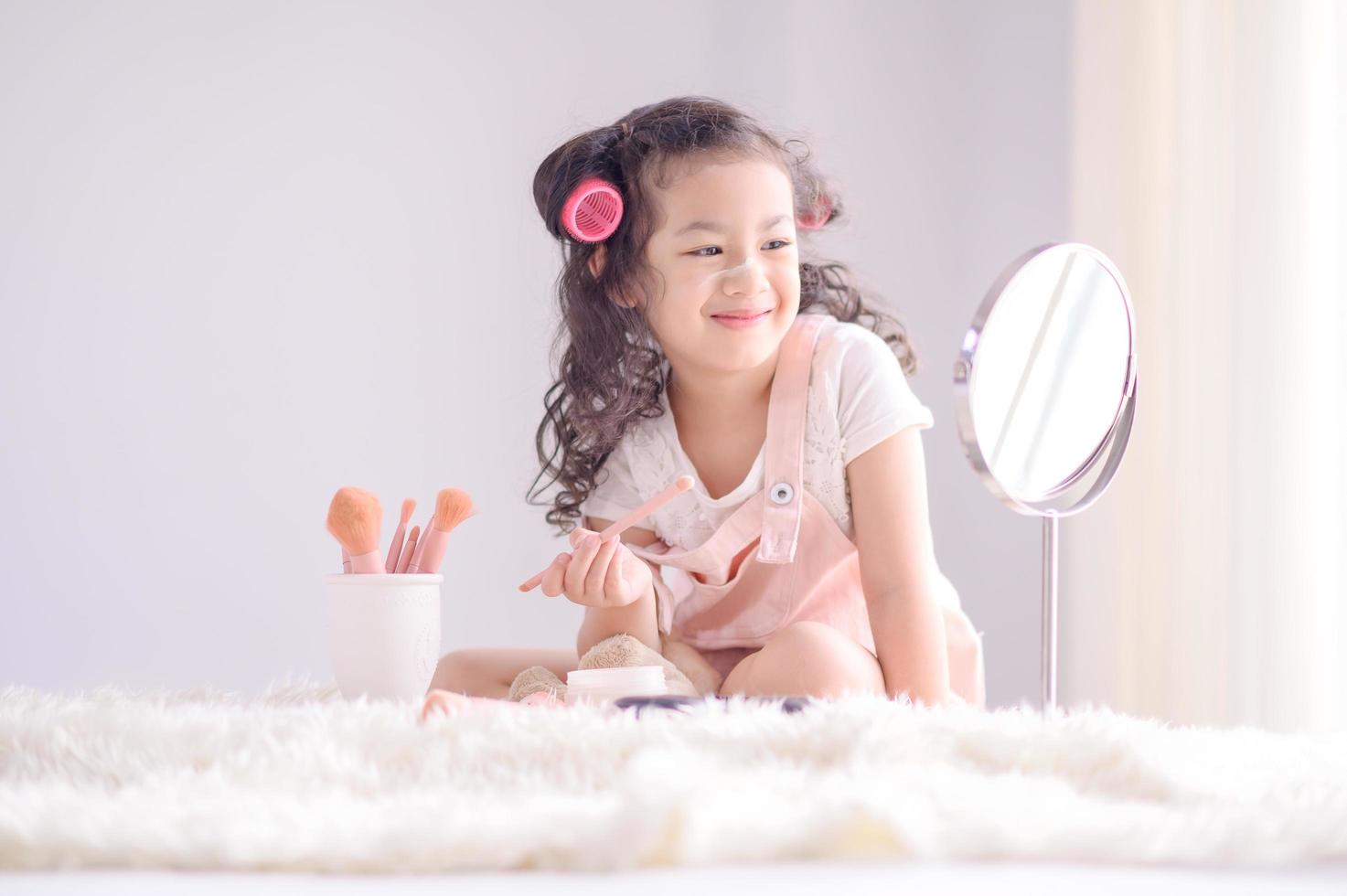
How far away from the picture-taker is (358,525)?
108cm

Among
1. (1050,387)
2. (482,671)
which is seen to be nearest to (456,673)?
(482,671)

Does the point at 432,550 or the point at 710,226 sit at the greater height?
the point at 710,226

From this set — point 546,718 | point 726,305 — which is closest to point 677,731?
point 546,718

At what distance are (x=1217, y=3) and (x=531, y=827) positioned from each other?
184 centimetres

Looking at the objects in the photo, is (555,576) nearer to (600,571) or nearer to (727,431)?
(600,571)

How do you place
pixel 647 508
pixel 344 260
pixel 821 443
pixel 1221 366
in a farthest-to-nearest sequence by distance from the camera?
pixel 344 260 → pixel 1221 366 → pixel 821 443 → pixel 647 508

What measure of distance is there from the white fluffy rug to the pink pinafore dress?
1.72 ft

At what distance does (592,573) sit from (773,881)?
2.19ft

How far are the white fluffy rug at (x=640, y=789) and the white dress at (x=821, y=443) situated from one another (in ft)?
1.71

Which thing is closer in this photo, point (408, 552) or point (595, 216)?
point (408, 552)

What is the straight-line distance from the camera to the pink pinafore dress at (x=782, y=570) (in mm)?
1271

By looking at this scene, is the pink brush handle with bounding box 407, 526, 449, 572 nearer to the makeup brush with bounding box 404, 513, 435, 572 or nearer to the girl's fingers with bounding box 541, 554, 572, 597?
the makeup brush with bounding box 404, 513, 435, 572

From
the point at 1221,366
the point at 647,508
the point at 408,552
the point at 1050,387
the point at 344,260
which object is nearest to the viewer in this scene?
the point at 1050,387

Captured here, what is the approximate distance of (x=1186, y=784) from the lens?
0.57m
